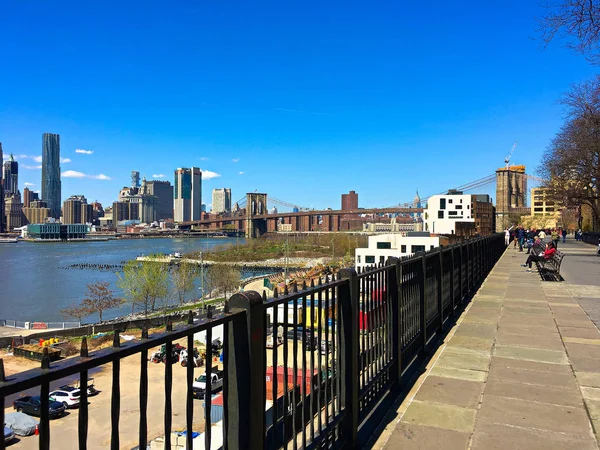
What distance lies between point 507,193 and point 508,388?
11257cm

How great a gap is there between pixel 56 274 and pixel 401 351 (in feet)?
243

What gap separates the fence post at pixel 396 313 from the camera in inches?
160

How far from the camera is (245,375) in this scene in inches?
76.3

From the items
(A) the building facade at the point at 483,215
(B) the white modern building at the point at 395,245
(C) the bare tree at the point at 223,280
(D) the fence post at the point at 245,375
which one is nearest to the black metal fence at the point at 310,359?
(D) the fence post at the point at 245,375

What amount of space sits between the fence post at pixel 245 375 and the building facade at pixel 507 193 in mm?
94220

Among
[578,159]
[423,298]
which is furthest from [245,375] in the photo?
[578,159]

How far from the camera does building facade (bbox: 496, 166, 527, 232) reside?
9500 cm

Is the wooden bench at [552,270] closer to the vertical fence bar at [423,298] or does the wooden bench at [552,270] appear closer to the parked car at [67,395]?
the vertical fence bar at [423,298]

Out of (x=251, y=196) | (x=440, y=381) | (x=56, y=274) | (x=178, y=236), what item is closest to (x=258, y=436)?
(x=440, y=381)

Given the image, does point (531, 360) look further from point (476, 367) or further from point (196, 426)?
point (196, 426)

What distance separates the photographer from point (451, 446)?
9.92ft

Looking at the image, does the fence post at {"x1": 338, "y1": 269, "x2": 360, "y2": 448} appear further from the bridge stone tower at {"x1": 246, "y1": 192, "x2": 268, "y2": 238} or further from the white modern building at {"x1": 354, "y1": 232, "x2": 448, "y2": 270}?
the bridge stone tower at {"x1": 246, "y1": 192, "x2": 268, "y2": 238}

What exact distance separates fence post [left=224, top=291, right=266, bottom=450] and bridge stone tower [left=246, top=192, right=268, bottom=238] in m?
120

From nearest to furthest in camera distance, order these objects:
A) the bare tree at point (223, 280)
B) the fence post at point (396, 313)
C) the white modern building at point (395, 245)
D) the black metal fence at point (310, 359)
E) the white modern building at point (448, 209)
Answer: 1. the black metal fence at point (310, 359)
2. the fence post at point (396, 313)
3. the white modern building at point (395, 245)
4. the bare tree at point (223, 280)
5. the white modern building at point (448, 209)
